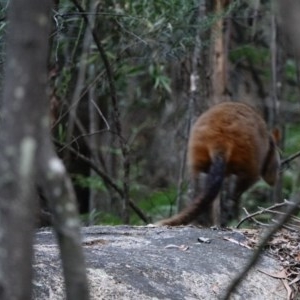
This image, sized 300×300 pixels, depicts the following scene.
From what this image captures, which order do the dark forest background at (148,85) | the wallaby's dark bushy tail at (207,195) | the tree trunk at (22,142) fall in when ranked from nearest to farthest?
1. the tree trunk at (22,142)
2. the wallaby's dark bushy tail at (207,195)
3. the dark forest background at (148,85)

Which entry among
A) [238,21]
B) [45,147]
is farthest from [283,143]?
[45,147]

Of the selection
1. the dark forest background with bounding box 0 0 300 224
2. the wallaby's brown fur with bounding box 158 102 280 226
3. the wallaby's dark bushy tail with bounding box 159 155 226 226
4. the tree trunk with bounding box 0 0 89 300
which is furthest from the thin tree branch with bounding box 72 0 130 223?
the tree trunk with bounding box 0 0 89 300

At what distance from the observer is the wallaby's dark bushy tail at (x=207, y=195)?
7.38 metres

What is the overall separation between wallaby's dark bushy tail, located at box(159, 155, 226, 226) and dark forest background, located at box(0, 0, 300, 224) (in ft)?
2.13

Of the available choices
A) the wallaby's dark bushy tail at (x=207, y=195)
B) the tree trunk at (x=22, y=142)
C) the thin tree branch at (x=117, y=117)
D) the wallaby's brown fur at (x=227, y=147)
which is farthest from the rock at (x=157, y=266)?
the thin tree branch at (x=117, y=117)

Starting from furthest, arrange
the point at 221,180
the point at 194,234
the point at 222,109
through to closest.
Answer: the point at 222,109 → the point at 221,180 → the point at 194,234

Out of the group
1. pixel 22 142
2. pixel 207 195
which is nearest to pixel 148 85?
pixel 207 195

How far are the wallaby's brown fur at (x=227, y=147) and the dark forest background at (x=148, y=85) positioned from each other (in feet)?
1.74

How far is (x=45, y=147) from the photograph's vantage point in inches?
83.7

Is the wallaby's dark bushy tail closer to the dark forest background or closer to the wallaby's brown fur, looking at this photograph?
the wallaby's brown fur

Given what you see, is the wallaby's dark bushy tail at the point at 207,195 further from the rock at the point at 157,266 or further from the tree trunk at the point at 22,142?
the tree trunk at the point at 22,142

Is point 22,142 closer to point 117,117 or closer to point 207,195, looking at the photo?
point 207,195

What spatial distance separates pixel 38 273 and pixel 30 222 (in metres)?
2.18

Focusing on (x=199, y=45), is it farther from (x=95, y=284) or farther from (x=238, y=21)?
(x=95, y=284)
